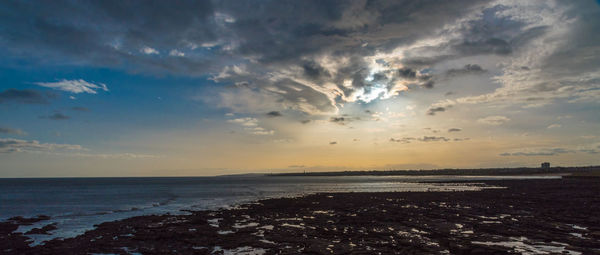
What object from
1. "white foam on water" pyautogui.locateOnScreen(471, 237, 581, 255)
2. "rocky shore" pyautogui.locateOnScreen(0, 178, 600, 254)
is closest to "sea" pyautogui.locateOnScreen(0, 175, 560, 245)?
"rocky shore" pyautogui.locateOnScreen(0, 178, 600, 254)

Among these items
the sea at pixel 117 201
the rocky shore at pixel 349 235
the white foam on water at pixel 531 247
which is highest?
the white foam on water at pixel 531 247

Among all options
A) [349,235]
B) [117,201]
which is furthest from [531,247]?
[117,201]

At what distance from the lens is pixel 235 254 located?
1830 centimetres

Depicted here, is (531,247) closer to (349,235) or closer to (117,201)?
(349,235)

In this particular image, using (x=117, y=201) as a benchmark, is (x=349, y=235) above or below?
above

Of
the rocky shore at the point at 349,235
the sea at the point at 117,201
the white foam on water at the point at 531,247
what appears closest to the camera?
the white foam on water at the point at 531,247

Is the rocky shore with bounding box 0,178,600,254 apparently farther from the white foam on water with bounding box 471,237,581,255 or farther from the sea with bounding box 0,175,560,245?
the sea with bounding box 0,175,560,245

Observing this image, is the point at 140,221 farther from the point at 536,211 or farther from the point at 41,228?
the point at 536,211

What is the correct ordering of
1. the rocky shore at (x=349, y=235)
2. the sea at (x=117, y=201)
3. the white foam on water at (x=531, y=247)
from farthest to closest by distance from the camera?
the sea at (x=117, y=201) → the rocky shore at (x=349, y=235) → the white foam on water at (x=531, y=247)

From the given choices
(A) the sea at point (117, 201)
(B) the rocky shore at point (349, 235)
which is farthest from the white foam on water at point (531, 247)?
(A) the sea at point (117, 201)

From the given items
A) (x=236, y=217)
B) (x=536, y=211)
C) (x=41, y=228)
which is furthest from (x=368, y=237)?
(x=41, y=228)

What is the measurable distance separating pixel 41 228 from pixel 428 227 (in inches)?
1264

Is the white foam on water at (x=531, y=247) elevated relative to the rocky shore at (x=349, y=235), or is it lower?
elevated

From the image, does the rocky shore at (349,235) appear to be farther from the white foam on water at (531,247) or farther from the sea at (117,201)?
the sea at (117,201)
